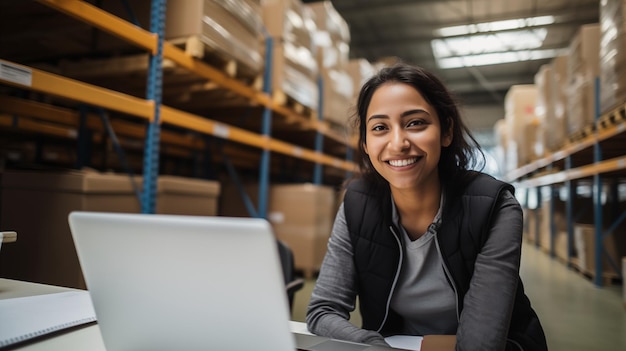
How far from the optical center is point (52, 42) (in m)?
3.00

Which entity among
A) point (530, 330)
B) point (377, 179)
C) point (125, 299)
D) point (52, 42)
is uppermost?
point (52, 42)

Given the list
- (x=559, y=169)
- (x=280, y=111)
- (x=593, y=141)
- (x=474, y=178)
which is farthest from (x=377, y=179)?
(x=559, y=169)

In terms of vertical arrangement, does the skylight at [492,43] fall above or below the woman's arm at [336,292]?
above

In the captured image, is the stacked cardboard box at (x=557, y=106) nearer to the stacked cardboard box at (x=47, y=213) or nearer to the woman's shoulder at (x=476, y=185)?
the woman's shoulder at (x=476, y=185)

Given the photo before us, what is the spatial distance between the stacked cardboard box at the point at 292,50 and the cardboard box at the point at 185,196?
1.30 m

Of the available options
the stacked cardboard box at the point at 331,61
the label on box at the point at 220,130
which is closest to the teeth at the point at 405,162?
the label on box at the point at 220,130

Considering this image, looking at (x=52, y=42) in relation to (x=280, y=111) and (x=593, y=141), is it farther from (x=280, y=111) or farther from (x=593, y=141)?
(x=593, y=141)

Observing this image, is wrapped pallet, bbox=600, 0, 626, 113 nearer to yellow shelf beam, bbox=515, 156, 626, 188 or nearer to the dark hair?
yellow shelf beam, bbox=515, 156, 626, 188

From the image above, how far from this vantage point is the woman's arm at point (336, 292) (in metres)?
1.23

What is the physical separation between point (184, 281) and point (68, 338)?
1.60ft

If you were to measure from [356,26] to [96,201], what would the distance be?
8736 millimetres

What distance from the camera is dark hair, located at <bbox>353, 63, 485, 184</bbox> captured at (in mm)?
1393

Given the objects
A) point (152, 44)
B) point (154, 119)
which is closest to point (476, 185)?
point (154, 119)

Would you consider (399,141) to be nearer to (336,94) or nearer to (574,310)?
(574,310)
